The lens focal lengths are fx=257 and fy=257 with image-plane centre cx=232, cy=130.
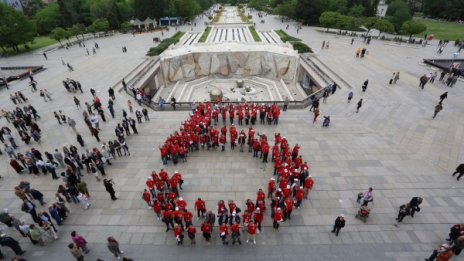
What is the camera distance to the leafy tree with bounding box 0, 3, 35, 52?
34188mm

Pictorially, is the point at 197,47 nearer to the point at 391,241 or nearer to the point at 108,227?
the point at 108,227

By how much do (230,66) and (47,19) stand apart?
46236 mm

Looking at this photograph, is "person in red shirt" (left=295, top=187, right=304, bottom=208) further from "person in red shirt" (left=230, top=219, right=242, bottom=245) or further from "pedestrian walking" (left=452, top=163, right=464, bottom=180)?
"pedestrian walking" (left=452, top=163, right=464, bottom=180)

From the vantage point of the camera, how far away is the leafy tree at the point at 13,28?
112 feet

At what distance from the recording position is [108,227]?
10.3m

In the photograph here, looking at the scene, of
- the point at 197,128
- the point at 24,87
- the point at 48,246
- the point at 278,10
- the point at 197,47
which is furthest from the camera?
the point at 278,10

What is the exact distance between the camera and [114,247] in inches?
340

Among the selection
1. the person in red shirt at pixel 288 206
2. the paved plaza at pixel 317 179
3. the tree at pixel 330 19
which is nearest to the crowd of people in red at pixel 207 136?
the paved plaza at pixel 317 179

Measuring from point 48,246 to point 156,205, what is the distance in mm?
4159

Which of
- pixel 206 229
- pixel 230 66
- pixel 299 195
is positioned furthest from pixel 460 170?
pixel 230 66

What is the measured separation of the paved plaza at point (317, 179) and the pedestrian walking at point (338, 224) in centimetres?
22

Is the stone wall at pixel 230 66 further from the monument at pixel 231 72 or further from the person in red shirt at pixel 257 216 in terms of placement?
the person in red shirt at pixel 257 216

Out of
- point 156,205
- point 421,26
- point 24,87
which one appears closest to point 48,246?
point 156,205

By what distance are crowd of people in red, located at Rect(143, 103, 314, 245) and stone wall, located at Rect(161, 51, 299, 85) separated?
62.7ft
